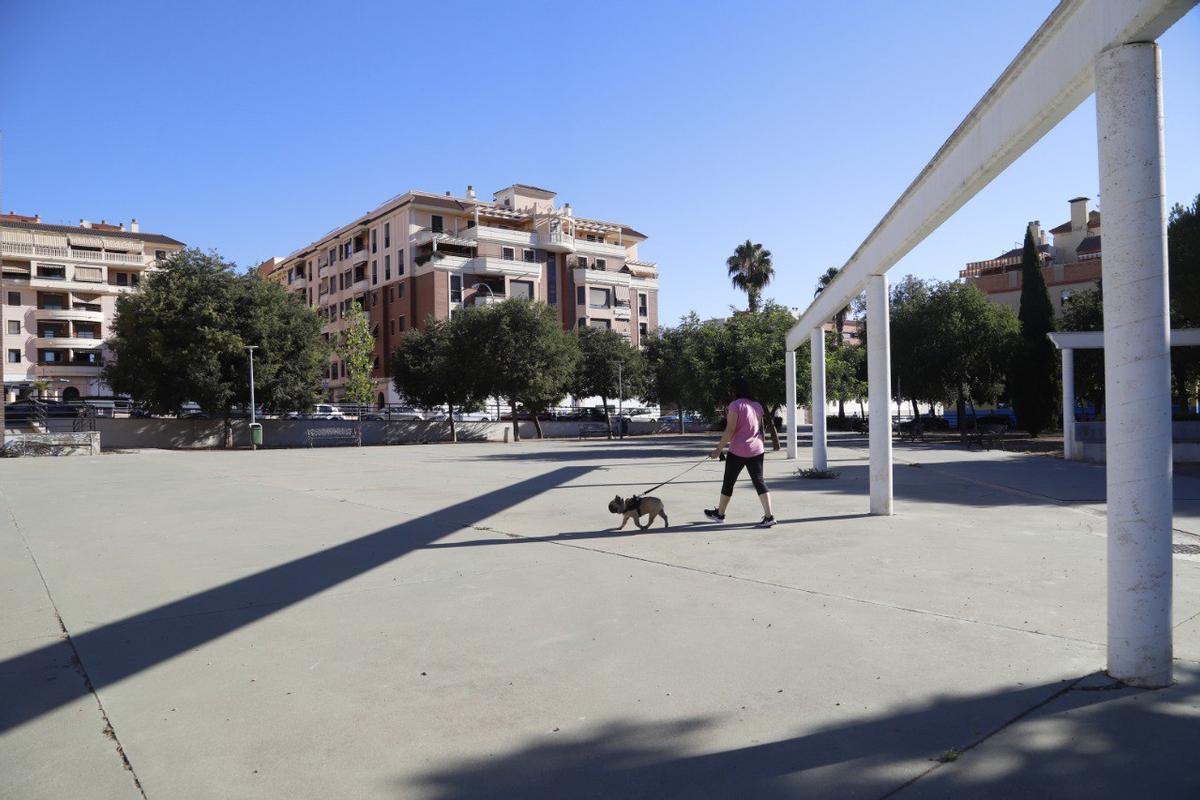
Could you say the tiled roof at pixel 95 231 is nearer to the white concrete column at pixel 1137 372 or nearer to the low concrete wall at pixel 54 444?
the low concrete wall at pixel 54 444

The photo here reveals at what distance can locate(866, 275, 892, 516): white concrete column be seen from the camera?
9.38 m

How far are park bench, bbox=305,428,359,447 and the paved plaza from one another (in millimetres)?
30538

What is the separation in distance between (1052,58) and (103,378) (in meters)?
41.7

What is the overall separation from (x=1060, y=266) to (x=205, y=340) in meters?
54.8

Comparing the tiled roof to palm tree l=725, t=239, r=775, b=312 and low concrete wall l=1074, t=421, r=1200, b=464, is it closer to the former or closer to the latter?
palm tree l=725, t=239, r=775, b=312

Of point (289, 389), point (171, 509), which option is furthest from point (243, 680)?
point (289, 389)

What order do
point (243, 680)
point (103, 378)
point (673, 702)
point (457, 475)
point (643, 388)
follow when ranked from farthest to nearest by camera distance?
1. point (643, 388)
2. point (103, 378)
3. point (457, 475)
4. point (243, 680)
5. point (673, 702)

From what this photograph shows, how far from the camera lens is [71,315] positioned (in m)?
65.1

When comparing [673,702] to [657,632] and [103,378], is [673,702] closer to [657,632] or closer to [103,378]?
[657,632]

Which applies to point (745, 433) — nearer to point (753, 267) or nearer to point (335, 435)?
point (335, 435)

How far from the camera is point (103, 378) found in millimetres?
36656

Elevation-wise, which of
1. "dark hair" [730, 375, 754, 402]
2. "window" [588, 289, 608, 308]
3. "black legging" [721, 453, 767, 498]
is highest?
"window" [588, 289, 608, 308]

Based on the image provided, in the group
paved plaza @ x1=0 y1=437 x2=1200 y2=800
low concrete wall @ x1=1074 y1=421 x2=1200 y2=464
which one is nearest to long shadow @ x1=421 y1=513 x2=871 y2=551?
paved plaza @ x1=0 y1=437 x2=1200 y2=800

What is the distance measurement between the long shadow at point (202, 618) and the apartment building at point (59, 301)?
6593 centimetres
